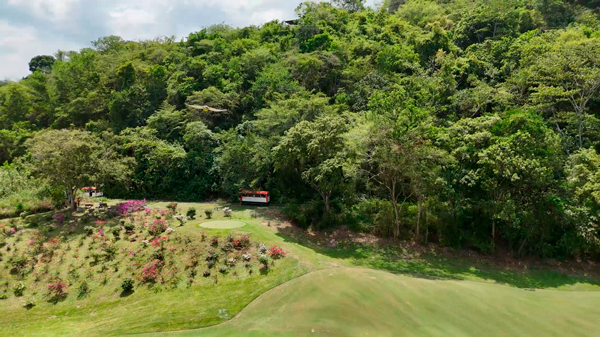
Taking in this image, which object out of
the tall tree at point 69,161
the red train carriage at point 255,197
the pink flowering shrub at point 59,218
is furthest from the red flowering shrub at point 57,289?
the red train carriage at point 255,197

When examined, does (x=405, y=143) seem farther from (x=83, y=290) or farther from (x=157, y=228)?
(x=83, y=290)

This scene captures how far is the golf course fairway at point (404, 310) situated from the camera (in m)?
10.4

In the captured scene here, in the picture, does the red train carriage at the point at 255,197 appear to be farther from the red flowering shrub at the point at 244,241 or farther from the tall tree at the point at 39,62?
the tall tree at the point at 39,62

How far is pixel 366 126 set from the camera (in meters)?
18.8

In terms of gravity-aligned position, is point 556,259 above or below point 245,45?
below

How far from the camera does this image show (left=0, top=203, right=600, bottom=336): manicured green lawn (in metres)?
10.7

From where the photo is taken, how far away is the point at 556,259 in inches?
682

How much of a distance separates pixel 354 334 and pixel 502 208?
39.2 ft

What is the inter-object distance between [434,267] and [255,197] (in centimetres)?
1386

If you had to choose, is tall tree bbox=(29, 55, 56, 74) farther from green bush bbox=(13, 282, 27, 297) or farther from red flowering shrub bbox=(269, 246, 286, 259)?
red flowering shrub bbox=(269, 246, 286, 259)

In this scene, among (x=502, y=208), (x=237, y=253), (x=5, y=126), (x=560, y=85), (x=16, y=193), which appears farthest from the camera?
(x=5, y=126)

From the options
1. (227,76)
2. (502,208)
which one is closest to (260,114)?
(227,76)

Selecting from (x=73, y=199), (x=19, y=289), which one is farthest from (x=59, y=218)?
(x=19, y=289)

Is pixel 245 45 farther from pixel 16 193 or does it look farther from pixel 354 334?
pixel 354 334
